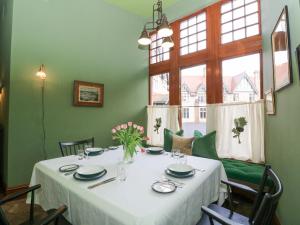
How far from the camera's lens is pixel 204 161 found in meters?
1.78

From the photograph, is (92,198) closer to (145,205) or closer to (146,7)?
(145,205)

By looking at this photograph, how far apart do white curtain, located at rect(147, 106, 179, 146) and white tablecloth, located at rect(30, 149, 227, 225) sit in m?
2.01

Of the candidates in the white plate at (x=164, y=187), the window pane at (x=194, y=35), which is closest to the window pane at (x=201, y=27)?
the window pane at (x=194, y=35)

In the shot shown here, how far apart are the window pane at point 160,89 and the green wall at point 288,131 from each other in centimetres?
211

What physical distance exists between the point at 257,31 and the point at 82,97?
323 cm

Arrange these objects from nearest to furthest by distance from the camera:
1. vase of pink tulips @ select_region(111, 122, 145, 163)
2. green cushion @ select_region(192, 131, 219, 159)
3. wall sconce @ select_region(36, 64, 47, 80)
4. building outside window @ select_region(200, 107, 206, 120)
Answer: vase of pink tulips @ select_region(111, 122, 145, 163), green cushion @ select_region(192, 131, 219, 159), wall sconce @ select_region(36, 64, 47, 80), building outside window @ select_region(200, 107, 206, 120)

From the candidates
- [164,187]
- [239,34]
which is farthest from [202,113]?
[164,187]

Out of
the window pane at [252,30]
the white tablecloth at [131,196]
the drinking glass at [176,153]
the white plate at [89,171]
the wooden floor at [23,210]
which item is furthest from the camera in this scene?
the window pane at [252,30]

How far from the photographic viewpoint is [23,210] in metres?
2.19

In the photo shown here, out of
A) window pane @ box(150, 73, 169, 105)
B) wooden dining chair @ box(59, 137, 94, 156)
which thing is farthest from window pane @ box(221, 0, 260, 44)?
wooden dining chair @ box(59, 137, 94, 156)

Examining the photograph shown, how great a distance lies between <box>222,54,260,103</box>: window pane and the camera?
286cm

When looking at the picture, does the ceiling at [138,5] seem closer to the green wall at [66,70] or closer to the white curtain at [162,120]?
the green wall at [66,70]

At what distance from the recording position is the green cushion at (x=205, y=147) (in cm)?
253

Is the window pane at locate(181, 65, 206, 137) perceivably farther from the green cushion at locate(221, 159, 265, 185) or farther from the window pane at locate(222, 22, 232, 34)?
the green cushion at locate(221, 159, 265, 185)
